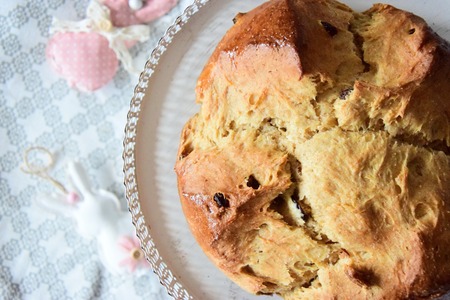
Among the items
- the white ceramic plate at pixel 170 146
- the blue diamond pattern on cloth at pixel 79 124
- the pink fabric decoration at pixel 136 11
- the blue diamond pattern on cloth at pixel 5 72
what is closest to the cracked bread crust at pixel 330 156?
the white ceramic plate at pixel 170 146

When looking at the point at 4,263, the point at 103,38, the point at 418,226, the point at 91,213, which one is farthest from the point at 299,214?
the point at 4,263

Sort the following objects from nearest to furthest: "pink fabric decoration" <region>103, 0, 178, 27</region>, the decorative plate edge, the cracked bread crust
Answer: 1. the cracked bread crust
2. the decorative plate edge
3. "pink fabric decoration" <region>103, 0, 178, 27</region>

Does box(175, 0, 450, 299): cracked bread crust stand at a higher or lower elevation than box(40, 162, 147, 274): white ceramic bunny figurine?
higher

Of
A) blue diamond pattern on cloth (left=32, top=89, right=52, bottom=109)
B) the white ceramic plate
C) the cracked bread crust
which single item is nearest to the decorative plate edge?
the white ceramic plate

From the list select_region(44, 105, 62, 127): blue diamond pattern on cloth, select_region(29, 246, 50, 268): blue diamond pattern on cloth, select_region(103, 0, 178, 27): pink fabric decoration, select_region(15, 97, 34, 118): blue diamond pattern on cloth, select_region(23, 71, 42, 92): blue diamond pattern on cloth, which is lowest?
select_region(29, 246, 50, 268): blue diamond pattern on cloth

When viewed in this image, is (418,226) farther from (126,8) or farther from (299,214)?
(126,8)

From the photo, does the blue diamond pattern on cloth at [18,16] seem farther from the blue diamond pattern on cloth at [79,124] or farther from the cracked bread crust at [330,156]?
the cracked bread crust at [330,156]

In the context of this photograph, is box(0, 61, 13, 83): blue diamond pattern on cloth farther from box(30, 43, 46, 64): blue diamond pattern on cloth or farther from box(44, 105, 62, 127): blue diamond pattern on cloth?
box(44, 105, 62, 127): blue diamond pattern on cloth
